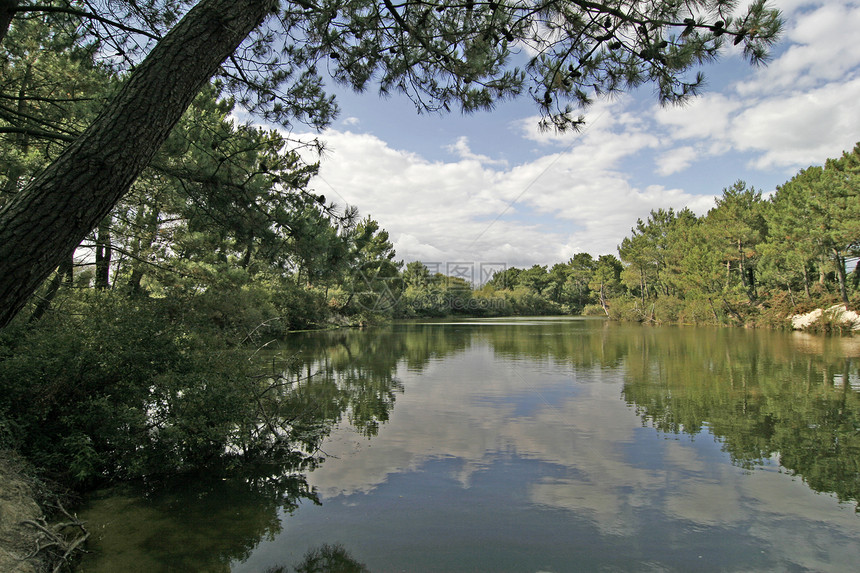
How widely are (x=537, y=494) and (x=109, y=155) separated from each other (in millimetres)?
4228

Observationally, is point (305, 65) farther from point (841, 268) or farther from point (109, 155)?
point (841, 268)

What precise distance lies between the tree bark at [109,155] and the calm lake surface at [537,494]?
7.98 ft

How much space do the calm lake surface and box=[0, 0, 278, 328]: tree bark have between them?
7.98ft

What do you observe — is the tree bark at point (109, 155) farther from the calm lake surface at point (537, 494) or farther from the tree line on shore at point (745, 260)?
the tree line on shore at point (745, 260)

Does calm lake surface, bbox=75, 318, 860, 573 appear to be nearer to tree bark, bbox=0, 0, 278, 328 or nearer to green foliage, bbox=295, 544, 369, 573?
green foliage, bbox=295, 544, 369, 573

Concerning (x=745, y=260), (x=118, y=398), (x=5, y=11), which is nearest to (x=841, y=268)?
(x=745, y=260)

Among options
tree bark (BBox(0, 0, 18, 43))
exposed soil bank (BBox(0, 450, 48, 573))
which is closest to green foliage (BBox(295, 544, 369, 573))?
exposed soil bank (BBox(0, 450, 48, 573))

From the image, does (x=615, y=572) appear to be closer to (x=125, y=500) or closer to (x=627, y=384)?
(x=125, y=500)

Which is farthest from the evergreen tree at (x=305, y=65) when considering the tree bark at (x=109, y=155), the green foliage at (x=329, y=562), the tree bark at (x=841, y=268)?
the tree bark at (x=841, y=268)

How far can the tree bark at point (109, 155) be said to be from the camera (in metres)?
2.03

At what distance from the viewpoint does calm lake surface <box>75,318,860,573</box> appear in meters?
3.50

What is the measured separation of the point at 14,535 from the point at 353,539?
2174 millimetres

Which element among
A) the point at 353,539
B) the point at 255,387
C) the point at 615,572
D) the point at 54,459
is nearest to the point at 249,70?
the point at 255,387

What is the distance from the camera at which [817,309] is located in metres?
25.4
